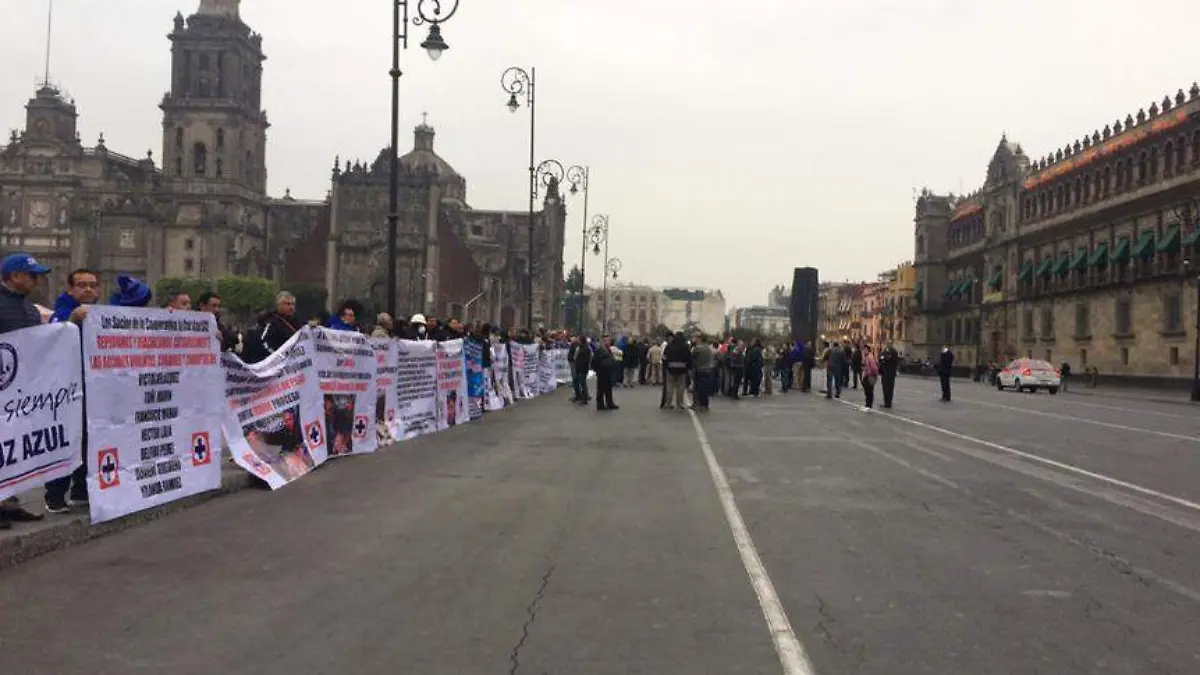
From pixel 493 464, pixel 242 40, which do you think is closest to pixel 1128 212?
pixel 493 464

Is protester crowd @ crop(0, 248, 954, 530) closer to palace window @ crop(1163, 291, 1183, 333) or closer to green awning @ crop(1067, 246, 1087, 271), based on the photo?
palace window @ crop(1163, 291, 1183, 333)

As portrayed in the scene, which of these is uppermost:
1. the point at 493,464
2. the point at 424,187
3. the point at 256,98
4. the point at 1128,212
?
the point at 256,98

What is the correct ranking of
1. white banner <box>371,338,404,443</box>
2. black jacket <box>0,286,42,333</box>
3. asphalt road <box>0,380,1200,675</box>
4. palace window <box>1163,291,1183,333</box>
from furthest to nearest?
1. palace window <box>1163,291,1183,333</box>
2. white banner <box>371,338,404,443</box>
3. black jacket <box>0,286,42,333</box>
4. asphalt road <box>0,380,1200,675</box>

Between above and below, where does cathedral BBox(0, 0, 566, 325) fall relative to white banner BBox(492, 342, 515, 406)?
above

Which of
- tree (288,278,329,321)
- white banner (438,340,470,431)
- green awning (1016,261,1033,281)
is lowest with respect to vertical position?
white banner (438,340,470,431)

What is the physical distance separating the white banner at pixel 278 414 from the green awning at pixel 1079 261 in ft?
197

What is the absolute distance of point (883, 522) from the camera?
8.80 metres

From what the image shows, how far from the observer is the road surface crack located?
4902 mm

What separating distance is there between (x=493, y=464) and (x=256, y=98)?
117 metres

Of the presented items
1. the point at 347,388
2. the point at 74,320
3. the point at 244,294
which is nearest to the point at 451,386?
the point at 347,388

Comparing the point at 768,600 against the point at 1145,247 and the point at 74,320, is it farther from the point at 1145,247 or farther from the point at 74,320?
the point at 1145,247

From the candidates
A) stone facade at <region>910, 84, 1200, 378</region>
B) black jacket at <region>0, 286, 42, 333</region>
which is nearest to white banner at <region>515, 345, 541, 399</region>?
black jacket at <region>0, 286, 42, 333</region>

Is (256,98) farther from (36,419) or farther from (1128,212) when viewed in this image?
(36,419)

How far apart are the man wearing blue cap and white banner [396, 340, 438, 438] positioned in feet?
27.1
